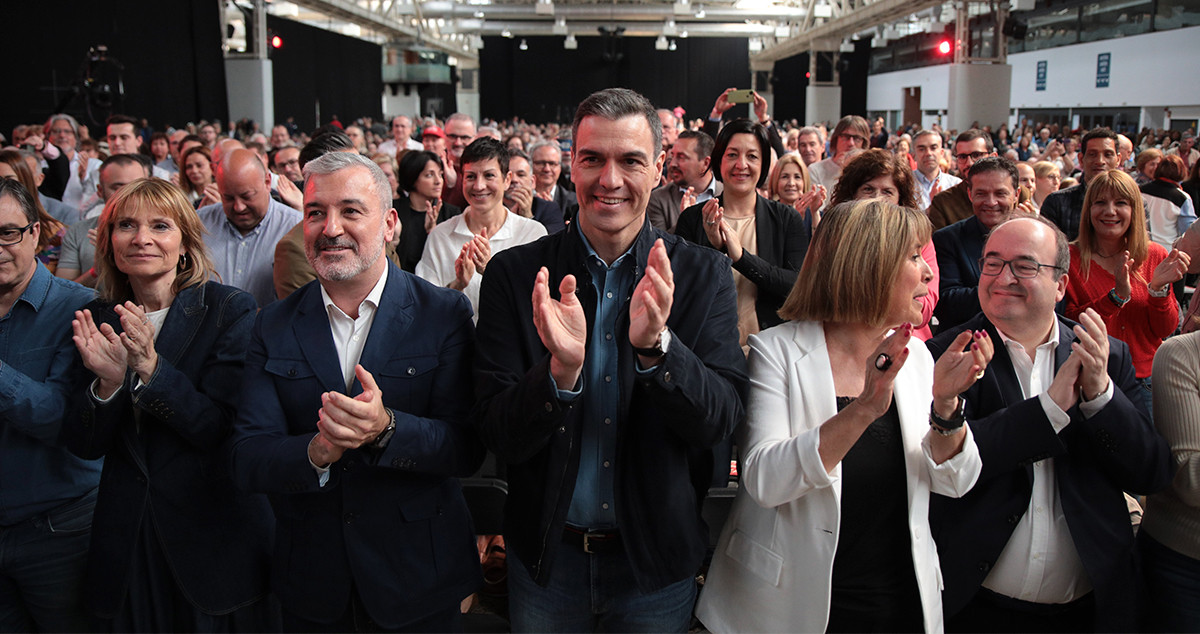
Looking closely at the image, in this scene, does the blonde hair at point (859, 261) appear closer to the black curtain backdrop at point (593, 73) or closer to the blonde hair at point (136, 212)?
the blonde hair at point (136, 212)

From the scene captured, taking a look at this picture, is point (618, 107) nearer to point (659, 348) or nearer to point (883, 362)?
point (659, 348)

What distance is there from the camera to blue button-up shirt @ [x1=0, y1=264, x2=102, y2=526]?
192cm

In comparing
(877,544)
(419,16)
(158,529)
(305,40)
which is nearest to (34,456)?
(158,529)

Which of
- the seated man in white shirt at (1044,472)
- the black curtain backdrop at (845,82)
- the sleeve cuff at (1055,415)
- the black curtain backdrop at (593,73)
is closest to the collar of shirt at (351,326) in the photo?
the seated man in white shirt at (1044,472)

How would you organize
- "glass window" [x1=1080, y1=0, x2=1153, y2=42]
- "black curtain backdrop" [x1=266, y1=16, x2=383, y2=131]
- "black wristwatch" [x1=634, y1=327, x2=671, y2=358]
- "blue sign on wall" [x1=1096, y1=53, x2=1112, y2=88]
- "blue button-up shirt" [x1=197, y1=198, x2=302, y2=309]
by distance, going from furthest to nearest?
"black curtain backdrop" [x1=266, y1=16, x2=383, y2=131] < "blue sign on wall" [x1=1096, y1=53, x2=1112, y2=88] < "glass window" [x1=1080, y1=0, x2=1153, y2=42] < "blue button-up shirt" [x1=197, y1=198, x2=302, y2=309] < "black wristwatch" [x1=634, y1=327, x2=671, y2=358]

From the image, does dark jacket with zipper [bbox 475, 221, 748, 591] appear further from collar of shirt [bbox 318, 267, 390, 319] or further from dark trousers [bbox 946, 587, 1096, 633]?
dark trousers [bbox 946, 587, 1096, 633]

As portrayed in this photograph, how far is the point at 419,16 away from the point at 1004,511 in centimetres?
2484

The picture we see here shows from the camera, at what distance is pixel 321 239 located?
166 centimetres

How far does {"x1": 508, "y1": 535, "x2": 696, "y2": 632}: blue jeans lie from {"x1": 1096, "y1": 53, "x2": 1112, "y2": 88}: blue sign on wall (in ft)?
64.2

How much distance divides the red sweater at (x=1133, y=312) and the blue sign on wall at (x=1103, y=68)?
56.9 feet

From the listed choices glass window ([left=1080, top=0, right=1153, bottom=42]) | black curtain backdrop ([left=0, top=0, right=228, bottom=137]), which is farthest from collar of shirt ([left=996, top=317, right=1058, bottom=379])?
glass window ([left=1080, top=0, right=1153, bottom=42])

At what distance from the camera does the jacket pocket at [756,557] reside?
157cm

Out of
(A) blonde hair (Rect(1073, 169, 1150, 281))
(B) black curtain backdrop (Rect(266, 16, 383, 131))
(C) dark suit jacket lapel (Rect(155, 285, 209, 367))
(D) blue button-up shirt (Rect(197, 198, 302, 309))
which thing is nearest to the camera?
(C) dark suit jacket lapel (Rect(155, 285, 209, 367))

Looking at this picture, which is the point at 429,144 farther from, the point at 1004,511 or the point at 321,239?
the point at 1004,511
